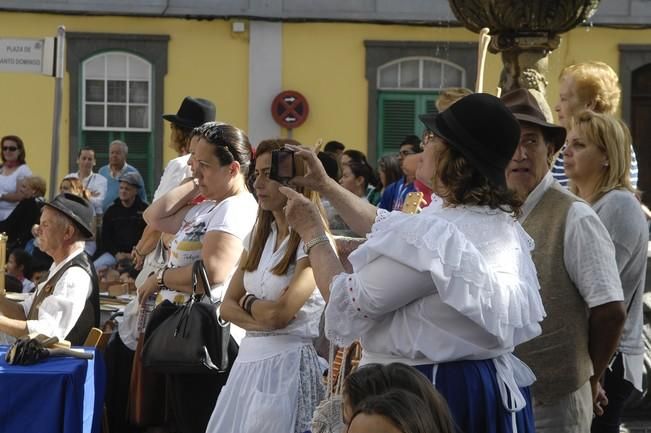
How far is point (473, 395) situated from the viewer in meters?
3.59

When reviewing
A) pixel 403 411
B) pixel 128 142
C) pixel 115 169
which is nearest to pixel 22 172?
pixel 115 169

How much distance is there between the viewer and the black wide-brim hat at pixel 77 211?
611 centimetres

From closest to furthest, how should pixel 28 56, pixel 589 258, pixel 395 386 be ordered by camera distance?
pixel 395 386 → pixel 589 258 → pixel 28 56

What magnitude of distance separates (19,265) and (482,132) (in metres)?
8.29

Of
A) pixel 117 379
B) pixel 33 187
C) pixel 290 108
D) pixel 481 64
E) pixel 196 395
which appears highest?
pixel 290 108

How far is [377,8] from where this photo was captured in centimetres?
2011

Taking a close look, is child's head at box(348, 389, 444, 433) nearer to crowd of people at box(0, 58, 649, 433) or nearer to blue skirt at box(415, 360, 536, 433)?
crowd of people at box(0, 58, 649, 433)

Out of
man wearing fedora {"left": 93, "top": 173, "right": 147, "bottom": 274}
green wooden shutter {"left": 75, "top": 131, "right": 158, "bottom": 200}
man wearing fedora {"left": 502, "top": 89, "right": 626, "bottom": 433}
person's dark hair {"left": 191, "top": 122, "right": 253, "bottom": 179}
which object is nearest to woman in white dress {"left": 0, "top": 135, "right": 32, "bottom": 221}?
man wearing fedora {"left": 93, "top": 173, "right": 147, "bottom": 274}

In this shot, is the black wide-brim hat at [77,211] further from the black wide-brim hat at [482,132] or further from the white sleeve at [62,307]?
the black wide-brim hat at [482,132]

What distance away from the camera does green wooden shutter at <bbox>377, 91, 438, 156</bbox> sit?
20.3m

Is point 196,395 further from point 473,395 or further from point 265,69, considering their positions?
point 265,69

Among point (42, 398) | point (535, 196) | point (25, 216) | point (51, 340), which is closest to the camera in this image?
point (535, 196)

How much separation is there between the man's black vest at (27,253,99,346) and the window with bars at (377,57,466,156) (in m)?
14.4

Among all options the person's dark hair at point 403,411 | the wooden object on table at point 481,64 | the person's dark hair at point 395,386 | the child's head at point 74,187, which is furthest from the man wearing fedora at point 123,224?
the person's dark hair at point 403,411
